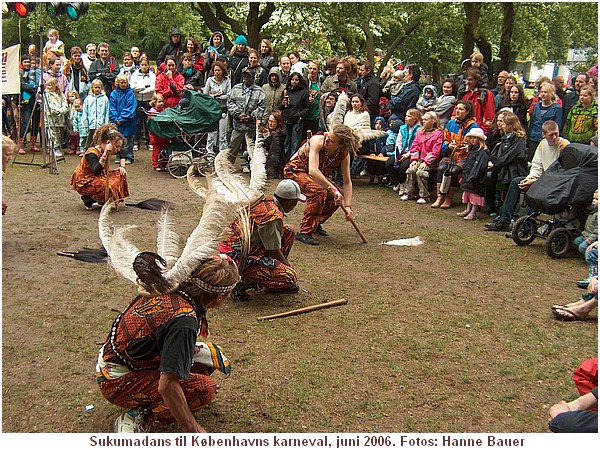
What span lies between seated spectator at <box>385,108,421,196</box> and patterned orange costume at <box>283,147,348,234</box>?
3.04 metres

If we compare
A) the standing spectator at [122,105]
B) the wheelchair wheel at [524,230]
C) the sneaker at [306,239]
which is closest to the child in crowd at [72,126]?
the standing spectator at [122,105]

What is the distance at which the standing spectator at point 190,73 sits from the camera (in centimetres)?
1284

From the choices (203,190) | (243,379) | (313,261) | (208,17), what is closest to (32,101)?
(208,17)

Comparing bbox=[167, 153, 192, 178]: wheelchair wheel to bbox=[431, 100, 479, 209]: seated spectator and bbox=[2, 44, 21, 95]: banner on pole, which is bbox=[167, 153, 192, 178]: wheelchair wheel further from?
bbox=[431, 100, 479, 209]: seated spectator

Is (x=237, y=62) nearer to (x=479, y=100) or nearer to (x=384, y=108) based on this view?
(x=384, y=108)

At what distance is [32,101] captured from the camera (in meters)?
12.6

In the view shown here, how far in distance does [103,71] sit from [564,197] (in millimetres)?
9696

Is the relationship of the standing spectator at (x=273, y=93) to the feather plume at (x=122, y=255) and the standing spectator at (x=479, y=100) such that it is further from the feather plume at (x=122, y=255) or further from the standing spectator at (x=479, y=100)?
the feather plume at (x=122, y=255)

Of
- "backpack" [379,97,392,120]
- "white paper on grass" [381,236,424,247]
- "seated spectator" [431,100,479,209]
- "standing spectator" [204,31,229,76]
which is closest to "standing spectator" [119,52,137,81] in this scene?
"standing spectator" [204,31,229,76]

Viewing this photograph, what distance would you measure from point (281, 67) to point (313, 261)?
231 inches

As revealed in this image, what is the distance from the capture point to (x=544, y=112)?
8992 millimetres

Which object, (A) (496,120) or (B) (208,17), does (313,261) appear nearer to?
(A) (496,120)

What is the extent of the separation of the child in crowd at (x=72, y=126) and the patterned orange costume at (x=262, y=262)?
838 centimetres

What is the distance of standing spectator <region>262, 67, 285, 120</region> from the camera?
1112 cm
